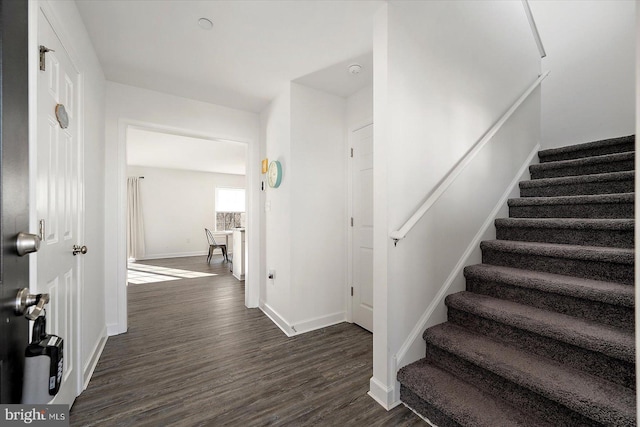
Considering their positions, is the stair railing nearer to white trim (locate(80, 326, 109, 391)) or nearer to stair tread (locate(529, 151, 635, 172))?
stair tread (locate(529, 151, 635, 172))

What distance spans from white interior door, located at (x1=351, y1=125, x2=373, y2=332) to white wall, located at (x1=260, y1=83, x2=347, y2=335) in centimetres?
15

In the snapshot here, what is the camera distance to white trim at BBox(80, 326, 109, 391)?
1758mm

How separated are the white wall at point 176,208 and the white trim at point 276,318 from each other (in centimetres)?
545

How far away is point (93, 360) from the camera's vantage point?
1956 millimetres

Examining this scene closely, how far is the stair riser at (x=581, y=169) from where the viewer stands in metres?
2.04

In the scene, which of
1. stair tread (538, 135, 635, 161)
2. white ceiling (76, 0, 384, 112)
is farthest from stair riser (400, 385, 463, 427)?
stair tread (538, 135, 635, 161)

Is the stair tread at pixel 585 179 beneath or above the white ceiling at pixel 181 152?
beneath

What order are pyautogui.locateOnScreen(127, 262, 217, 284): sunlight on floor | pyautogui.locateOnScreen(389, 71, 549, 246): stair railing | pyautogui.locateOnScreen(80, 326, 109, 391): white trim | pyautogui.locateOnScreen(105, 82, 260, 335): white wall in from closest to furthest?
pyautogui.locateOnScreen(389, 71, 549, 246): stair railing < pyautogui.locateOnScreen(80, 326, 109, 391): white trim < pyautogui.locateOnScreen(105, 82, 260, 335): white wall < pyautogui.locateOnScreen(127, 262, 217, 284): sunlight on floor

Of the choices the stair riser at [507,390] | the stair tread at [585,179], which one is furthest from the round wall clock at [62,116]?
the stair tread at [585,179]

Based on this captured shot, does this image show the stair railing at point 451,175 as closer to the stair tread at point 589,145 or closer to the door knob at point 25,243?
the stair tread at point 589,145

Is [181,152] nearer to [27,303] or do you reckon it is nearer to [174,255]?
[174,255]

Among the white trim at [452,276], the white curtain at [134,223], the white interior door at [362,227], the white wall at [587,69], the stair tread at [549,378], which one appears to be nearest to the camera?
the stair tread at [549,378]

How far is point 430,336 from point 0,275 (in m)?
1.92

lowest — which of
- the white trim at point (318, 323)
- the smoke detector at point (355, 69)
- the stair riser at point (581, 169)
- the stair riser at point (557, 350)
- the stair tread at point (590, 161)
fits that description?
the white trim at point (318, 323)
